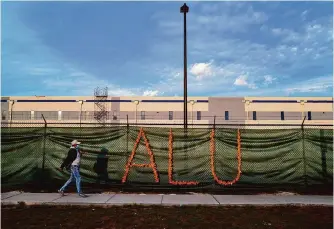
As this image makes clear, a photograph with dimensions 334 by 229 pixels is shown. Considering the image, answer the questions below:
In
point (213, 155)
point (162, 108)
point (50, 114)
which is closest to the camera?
point (213, 155)

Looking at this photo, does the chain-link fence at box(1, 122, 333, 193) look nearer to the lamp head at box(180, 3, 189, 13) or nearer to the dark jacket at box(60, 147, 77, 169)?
the dark jacket at box(60, 147, 77, 169)

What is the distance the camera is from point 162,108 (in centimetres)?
5469

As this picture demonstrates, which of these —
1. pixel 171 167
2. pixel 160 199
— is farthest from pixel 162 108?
pixel 160 199

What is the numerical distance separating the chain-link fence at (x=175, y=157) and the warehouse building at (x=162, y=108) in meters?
42.3

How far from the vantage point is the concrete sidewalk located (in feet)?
26.6

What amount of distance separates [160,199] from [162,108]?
152 feet

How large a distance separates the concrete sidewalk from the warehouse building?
4352 cm

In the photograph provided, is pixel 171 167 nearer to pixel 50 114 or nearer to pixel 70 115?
pixel 70 115

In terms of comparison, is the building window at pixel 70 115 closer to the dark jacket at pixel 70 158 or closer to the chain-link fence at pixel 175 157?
the chain-link fence at pixel 175 157

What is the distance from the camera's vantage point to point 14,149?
10328 millimetres

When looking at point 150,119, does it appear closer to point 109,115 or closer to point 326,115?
point 109,115

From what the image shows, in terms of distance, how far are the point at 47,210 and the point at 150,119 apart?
43.8 meters

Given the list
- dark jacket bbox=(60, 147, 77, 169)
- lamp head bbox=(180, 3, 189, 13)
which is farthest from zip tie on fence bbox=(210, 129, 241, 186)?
lamp head bbox=(180, 3, 189, 13)

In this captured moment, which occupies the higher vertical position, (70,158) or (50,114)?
(50,114)
